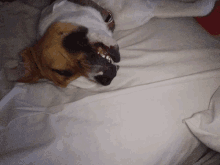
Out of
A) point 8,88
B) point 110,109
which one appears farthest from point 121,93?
point 8,88

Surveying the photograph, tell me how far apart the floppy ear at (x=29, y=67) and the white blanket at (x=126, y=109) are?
50mm

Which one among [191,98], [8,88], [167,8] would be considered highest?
[167,8]

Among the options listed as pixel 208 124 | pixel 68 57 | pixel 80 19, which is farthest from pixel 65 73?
pixel 208 124

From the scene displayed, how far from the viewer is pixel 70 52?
2.59 feet

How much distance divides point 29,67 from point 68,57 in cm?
28

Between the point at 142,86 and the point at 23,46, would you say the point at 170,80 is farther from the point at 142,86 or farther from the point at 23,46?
the point at 23,46

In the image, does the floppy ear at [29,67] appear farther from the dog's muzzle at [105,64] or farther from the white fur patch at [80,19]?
the dog's muzzle at [105,64]

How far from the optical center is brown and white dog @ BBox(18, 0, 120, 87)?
792 millimetres

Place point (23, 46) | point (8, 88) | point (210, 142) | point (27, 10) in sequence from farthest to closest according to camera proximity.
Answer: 1. point (27, 10)
2. point (23, 46)
3. point (8, 88)
4. point (210, 142)

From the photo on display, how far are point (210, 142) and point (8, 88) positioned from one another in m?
1.20

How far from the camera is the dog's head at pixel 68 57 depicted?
0.79 m

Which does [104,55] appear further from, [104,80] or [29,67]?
[29,67]

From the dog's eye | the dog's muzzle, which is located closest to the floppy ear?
the dog's eye

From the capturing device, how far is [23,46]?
1030 millimetres
